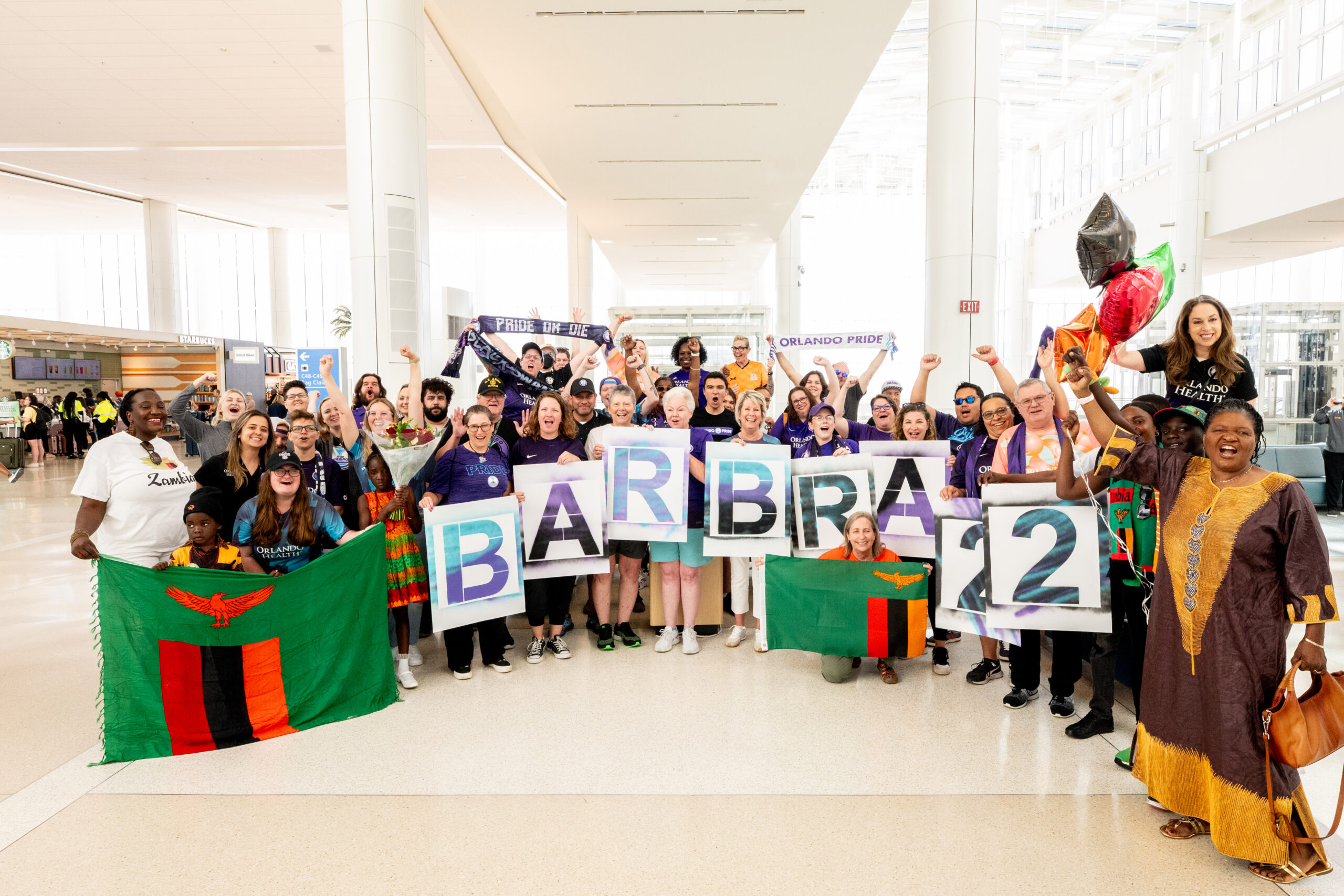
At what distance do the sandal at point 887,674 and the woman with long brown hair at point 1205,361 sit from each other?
88.1 inches

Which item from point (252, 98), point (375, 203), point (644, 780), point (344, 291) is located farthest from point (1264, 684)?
point (344, 291)

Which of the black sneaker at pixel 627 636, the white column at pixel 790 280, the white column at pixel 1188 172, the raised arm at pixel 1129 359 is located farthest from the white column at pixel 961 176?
the white column at pixel 790 280

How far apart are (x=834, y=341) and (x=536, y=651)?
16.6 ft

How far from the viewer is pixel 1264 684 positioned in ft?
8.93

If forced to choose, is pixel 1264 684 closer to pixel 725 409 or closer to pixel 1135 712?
pixel 1135 712

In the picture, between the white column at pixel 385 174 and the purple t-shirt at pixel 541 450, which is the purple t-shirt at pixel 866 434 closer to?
the purple t-shirt at pixel 541 450

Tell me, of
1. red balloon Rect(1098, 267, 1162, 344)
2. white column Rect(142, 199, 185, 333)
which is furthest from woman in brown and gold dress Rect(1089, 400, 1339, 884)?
white column Rect(142, 199, 185, 333)

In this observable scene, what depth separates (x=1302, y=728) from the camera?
256cm

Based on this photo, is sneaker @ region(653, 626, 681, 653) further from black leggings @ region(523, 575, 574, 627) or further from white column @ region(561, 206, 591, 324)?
white column @ region(561, 206, 591, 324)

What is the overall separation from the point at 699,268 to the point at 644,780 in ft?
92.6

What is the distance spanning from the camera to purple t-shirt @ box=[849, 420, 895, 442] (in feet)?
18.7

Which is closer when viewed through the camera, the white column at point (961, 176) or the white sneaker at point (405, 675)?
the white sneaker at point (405, 675)

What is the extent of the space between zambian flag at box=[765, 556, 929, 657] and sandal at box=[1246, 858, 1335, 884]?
1.99 m

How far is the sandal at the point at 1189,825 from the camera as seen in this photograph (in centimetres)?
296
